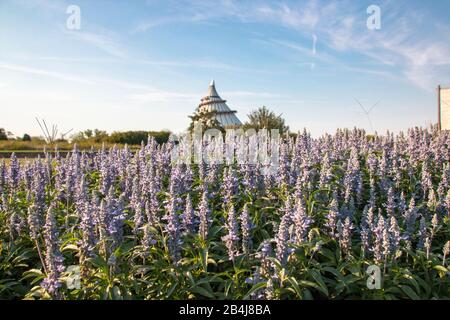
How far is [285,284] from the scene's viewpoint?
4883 millimetres

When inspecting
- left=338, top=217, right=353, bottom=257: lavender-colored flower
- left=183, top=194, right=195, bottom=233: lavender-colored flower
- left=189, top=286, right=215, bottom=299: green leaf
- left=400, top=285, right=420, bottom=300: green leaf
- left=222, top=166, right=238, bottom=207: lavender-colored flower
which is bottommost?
left=400, top=285, right=420, bottom=300: green leaf

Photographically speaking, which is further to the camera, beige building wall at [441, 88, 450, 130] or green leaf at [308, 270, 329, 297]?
beige building wall at [441, 88, 450, 130]

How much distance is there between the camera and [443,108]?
18031mm

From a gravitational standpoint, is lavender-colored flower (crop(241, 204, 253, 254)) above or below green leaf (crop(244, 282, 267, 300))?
above

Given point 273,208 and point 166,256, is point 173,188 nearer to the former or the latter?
point 166,256

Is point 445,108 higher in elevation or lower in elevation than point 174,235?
higher

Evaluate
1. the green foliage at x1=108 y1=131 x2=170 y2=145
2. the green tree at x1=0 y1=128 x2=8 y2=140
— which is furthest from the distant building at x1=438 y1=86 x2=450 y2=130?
the green tree at x1=0 y1=128 x2=8 y2=140

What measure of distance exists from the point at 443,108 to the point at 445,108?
328mm

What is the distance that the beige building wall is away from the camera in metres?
16.8

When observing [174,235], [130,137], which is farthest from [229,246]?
[130,137]

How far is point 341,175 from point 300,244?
169 inches

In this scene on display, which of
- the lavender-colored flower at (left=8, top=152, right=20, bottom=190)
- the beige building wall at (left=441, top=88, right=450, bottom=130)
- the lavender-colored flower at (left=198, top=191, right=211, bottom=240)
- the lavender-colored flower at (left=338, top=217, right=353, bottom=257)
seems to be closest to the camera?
the lavender-colored flower at (left=338, top=217, right=353, bottom=257)

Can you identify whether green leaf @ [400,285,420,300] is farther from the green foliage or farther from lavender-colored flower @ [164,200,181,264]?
the green foliage

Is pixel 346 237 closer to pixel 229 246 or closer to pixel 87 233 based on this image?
pixel 229 246
